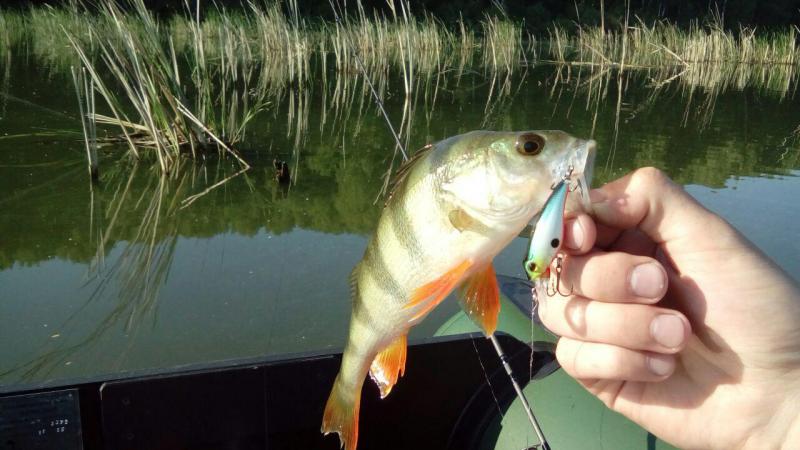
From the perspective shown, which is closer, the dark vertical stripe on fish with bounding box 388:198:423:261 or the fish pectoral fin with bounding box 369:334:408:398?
the dark vertical stripe on fish with bounding box 388:198:423:261

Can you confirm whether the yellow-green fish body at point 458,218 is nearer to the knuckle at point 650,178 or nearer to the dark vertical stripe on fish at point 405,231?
the dark vertical stripe on fish at point 405,231

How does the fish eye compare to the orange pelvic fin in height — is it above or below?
above

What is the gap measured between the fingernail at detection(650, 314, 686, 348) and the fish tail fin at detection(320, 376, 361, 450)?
24.1 inches

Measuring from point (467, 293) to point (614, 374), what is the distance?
34 cm

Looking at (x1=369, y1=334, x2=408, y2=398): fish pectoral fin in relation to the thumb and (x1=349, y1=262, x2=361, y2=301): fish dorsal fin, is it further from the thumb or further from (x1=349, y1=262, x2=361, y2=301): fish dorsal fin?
the thumb

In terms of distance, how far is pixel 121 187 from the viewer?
493 centimetres

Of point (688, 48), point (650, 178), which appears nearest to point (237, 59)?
point (650, 178)

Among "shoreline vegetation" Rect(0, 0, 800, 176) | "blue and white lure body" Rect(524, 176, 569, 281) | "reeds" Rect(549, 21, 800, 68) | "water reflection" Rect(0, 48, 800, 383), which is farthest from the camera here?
"reeds" Rect(549, 21, 800, 68)

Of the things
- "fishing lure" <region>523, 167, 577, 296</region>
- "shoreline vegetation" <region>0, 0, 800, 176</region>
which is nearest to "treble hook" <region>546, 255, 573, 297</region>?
"fishing lure" <region>523, 167, 577, 296</region>

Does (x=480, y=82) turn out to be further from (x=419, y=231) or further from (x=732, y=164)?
(x=419, y=231)

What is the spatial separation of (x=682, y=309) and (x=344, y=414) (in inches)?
28.9

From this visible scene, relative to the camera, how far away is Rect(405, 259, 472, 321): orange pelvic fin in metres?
1.09

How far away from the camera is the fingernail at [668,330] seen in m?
1.18

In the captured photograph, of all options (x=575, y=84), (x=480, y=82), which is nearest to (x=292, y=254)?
(x=480, y=82)
